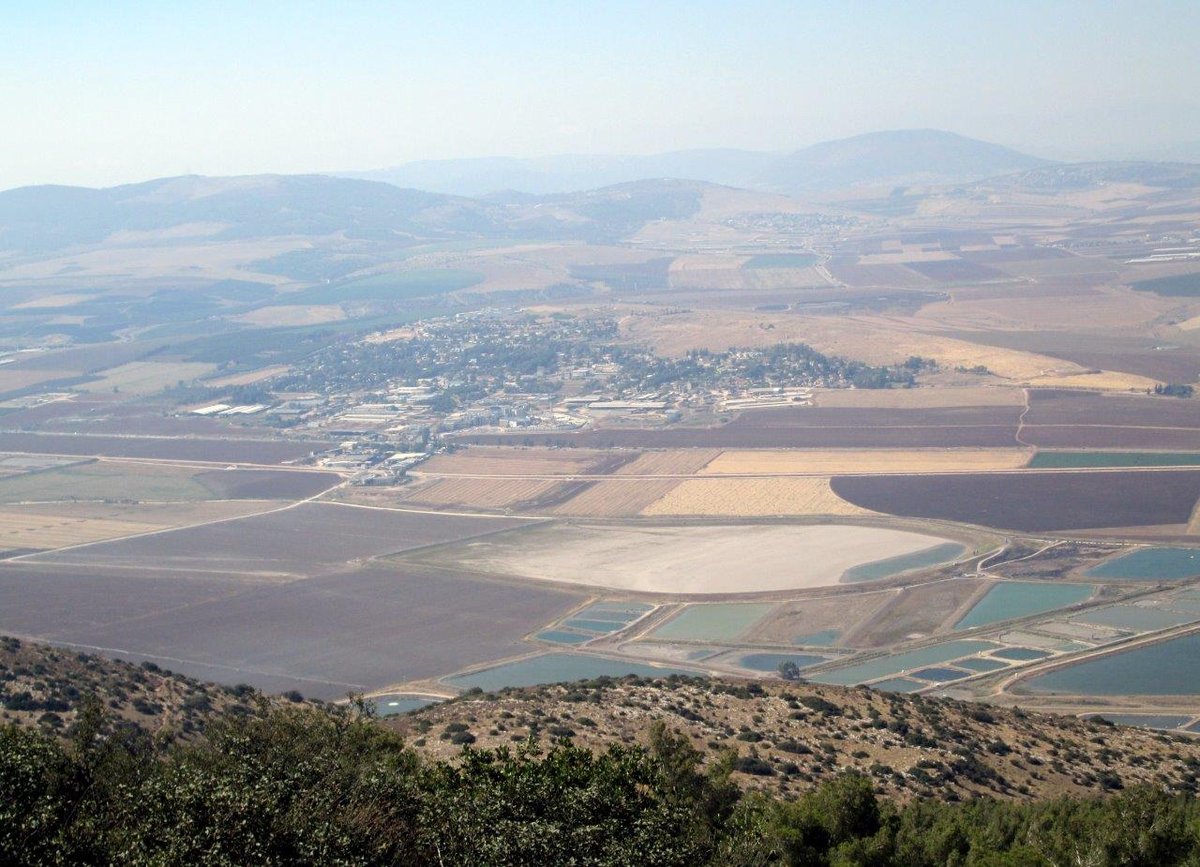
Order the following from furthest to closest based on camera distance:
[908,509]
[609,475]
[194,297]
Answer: [194,297]
[609,475]
[908,509]

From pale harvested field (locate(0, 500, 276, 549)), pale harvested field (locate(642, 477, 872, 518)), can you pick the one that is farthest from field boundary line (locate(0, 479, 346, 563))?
pale harvested field (locate(642, 477, 872, 518))

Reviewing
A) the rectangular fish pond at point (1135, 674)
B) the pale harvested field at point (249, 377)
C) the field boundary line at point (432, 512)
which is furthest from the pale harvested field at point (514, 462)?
the pale harvested field at point (249, 377)

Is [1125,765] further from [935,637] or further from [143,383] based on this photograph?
[143,383]

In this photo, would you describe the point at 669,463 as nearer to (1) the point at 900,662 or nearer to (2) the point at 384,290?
(1) the point at 900,662

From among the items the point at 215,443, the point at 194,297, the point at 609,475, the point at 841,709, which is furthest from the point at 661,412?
the point at 194,297

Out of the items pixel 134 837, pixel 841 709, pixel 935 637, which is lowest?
pixel 935 637

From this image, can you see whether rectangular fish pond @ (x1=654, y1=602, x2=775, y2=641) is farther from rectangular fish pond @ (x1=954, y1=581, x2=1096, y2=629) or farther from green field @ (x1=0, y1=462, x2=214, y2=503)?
green field @ (x1=0, y1=462, x2=214, y2=503)

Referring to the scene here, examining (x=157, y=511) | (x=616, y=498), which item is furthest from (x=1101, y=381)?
(x=157, y=511)
